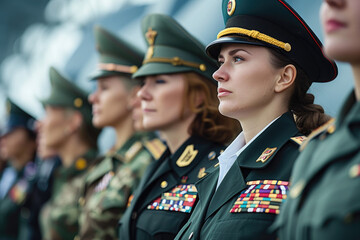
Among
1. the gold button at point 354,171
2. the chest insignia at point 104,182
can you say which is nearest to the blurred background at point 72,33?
the chest insignia at point 104,182

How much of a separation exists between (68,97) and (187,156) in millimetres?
2418

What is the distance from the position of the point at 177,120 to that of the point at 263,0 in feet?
3.48

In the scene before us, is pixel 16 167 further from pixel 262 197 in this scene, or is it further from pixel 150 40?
pixel 262 197

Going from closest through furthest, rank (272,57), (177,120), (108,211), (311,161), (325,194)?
(325,194)
(311,161)
(272,57)
(177,120)
(108,211)

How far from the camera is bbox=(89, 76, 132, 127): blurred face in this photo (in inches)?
168

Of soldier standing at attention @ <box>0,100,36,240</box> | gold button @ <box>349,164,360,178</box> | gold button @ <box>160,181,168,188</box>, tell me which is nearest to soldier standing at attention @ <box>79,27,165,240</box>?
gold button @ <box>160,181,168,188</box>

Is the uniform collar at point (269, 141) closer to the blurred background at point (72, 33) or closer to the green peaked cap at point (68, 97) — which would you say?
the blurred background at point (72, 33)

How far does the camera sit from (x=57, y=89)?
5.27 metres

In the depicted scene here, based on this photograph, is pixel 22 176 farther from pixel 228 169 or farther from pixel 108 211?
pixel 228 169

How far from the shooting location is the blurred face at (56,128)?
5.18 metres

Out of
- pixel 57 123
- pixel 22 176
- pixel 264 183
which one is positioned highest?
pixel 264 183

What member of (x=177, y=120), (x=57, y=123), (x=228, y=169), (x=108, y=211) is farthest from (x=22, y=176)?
(x=228, y=169)

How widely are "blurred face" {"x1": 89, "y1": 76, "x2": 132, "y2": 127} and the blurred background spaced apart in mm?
965

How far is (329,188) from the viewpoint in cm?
146
